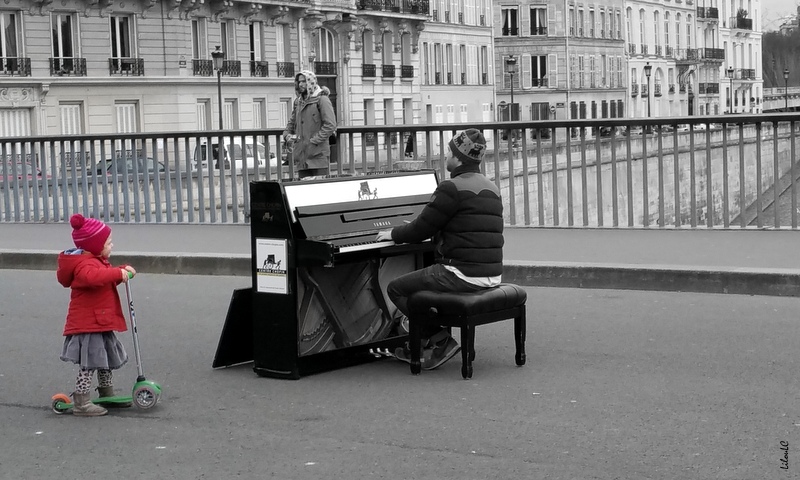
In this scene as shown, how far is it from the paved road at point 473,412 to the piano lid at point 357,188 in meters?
1.01

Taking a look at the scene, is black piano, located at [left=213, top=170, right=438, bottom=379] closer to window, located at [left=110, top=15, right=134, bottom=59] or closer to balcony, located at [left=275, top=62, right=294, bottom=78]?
window, located at [left=110, top=15, right=134, bottom=59]

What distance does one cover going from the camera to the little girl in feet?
23.2

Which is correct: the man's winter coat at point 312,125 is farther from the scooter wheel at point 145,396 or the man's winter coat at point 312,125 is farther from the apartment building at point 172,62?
the apartment building at point 172,62

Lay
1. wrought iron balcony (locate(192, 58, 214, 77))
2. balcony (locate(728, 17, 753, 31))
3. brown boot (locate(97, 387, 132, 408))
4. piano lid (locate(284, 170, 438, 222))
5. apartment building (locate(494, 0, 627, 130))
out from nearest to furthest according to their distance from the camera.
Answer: brown boot (locate(97, 387, 132, 408)) < piano lid (locate(284, 170, 438, 222)) < wrought iron balcony (locate(192, 58, 214, 77)) < apartment building (locate(494, 0, 627, 130)) < balcony (locate(728, 17, 753, 31))

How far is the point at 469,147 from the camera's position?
26.3ft

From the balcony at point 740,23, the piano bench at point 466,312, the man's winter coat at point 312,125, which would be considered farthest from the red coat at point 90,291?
the balcony at point 740,23

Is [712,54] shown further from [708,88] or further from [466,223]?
[466,223]

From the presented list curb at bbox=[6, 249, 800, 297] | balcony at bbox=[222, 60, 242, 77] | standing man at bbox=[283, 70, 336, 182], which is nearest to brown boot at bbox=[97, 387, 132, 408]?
curb at bbox=[6, 249, 800, 297]

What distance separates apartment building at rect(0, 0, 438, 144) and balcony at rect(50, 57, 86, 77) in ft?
0.15

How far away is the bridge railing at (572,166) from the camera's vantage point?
14695mm

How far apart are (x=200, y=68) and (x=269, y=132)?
4411 cm

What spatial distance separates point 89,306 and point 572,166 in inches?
350

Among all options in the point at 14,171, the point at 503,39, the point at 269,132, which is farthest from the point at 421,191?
the point at 503,39

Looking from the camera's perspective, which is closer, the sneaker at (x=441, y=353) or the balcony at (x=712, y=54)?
the sneaker at (x=441, y=353)
